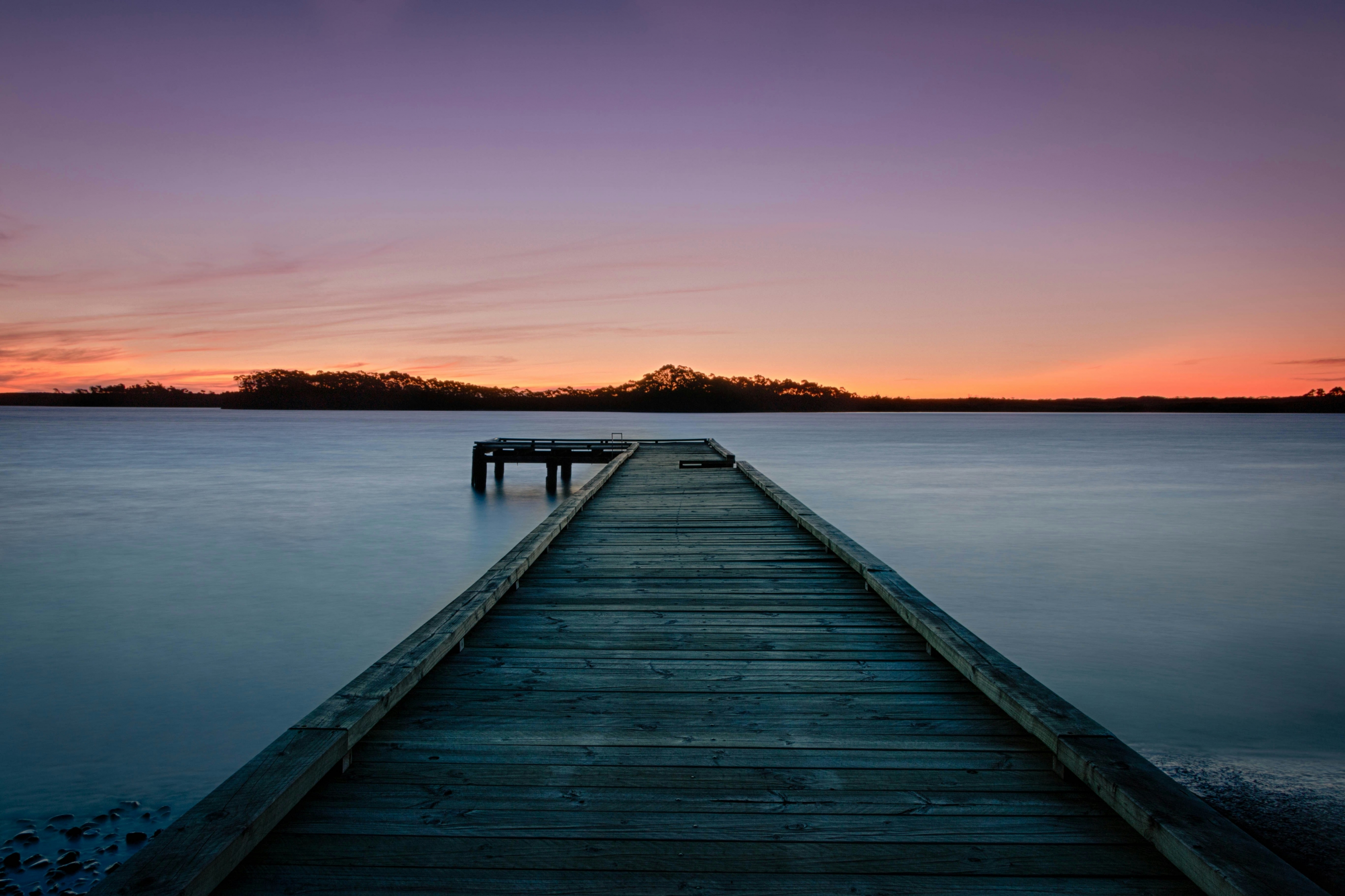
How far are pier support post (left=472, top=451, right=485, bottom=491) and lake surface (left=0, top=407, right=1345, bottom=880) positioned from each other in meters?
0.46

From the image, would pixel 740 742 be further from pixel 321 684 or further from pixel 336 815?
pixel 321 684

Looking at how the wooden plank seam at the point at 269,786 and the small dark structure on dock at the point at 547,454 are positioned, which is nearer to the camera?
the wooden plank seam at the point at 269,786

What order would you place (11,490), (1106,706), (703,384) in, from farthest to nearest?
(703,384), (11,490), (1106,706)

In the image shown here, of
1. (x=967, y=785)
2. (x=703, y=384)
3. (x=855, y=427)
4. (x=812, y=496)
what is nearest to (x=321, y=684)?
(x=967, y=785)

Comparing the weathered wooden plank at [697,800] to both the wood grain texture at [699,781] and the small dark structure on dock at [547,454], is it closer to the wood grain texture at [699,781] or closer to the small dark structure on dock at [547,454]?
the wood grain texture at [699,781]

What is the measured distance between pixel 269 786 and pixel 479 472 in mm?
20810

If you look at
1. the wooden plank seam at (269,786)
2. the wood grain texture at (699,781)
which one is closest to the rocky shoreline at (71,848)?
Answer: the wooden plank seam at (269,786)

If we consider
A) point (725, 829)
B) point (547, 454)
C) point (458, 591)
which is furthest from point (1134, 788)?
point (547, 454)

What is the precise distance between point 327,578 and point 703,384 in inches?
7188

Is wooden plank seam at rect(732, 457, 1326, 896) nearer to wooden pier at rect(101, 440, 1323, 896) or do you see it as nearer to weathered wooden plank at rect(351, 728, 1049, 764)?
wooden pier at rect(101, 440, 1323, 896)

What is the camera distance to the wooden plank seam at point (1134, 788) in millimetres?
1995

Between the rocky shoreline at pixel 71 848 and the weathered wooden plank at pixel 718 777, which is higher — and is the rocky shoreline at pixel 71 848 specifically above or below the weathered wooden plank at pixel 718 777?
below

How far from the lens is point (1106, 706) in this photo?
21.6 ft

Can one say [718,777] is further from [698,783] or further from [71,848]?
[71,848]
